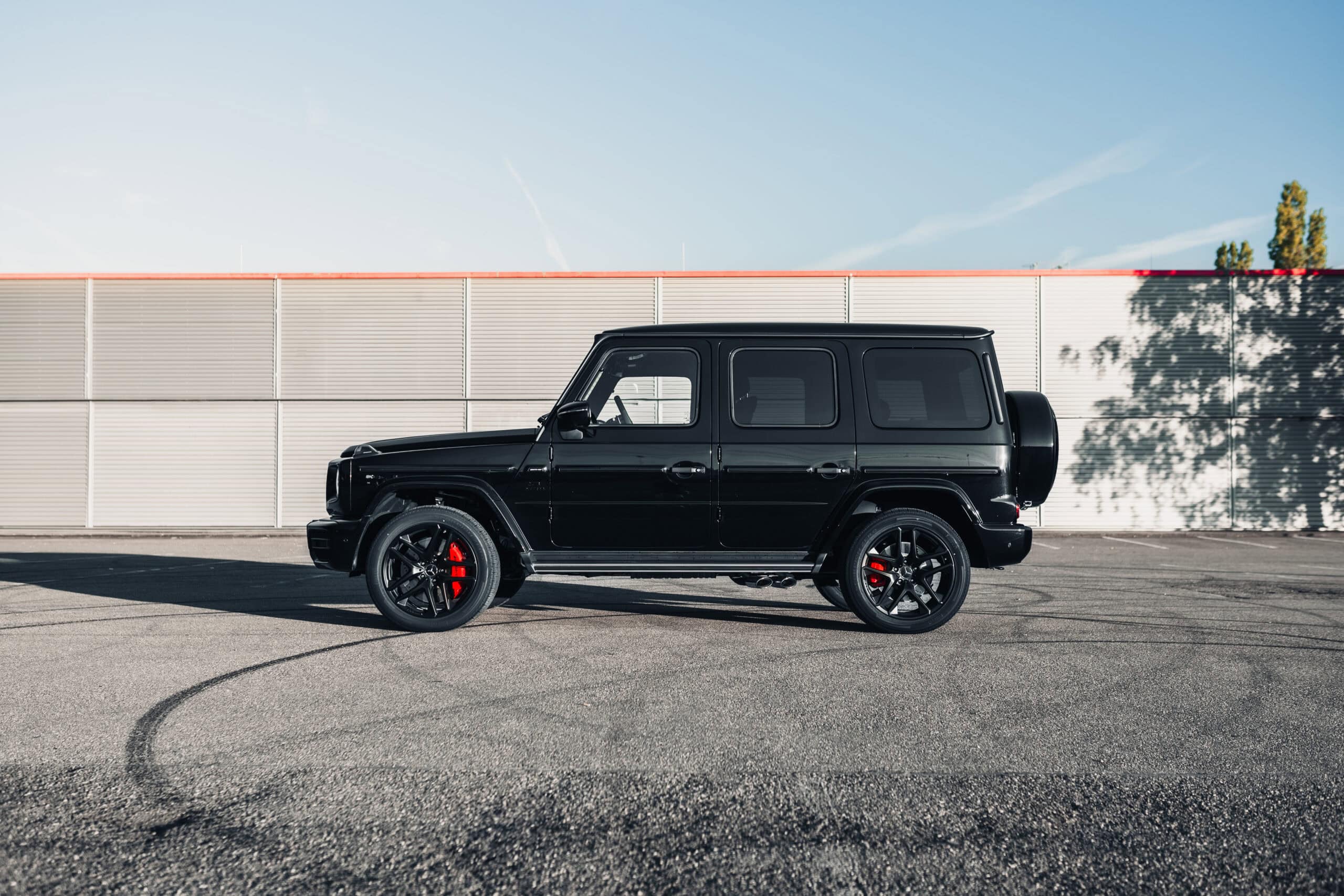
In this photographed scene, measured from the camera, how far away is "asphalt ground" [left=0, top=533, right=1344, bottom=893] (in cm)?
267

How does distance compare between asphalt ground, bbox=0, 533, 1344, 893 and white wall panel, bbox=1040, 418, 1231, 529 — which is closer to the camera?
asphalt ground, bbox=0, 533, 1344, 893

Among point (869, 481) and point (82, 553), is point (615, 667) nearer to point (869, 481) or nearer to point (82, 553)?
point (869, 481)

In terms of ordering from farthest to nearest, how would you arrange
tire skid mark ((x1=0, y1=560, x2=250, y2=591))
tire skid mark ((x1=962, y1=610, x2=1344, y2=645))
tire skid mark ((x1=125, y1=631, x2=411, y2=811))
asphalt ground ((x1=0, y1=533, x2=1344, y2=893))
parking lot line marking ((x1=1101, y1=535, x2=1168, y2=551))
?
parking lot line marking ((x1=1101, y1=535, x2=1168, y2=551)) → tire skid mark ((x1=0, y1=560, x2=250, y2=591)) → tire skid mark ((x1=962, y1=610, x2=1344, y2=645)) → tire skid mark ((x1=125, y1=631, x2=411, y2=811)) → asphalt ground ((x1=0, y1=533, x2=1344, y2=893))

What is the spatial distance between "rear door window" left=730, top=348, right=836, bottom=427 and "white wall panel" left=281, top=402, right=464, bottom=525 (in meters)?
13.2

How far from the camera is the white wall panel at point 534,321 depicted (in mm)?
18984

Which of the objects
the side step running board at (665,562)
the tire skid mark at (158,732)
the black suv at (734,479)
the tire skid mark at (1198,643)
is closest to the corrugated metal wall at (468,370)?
the black suv at (734,479)

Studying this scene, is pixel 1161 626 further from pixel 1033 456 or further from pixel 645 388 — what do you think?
pixel 645 388

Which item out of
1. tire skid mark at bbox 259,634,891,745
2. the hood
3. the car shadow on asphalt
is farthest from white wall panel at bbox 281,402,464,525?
tire skid mark at bbox 259,634,891,745

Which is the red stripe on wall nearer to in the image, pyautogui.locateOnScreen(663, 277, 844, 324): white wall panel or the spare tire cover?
pyautogui.locateOnScreen(663, 277, 844, 324): white wall panel

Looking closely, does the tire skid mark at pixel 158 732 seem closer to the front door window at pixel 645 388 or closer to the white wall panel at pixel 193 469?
the front door window at pixel 645 388

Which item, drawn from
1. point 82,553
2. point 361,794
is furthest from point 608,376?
point 82,553

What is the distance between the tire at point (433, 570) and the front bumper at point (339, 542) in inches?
4.9

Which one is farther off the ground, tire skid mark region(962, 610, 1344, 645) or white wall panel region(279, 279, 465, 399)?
white wall panel region(279, 279, 465, 399)

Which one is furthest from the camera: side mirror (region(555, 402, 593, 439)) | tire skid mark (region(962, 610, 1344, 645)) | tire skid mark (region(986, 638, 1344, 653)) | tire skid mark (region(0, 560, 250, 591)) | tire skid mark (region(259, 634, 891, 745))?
tire skid mark (region(0, 560, 250, 591))
